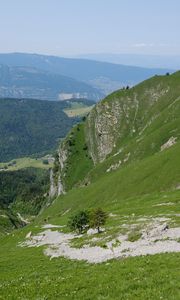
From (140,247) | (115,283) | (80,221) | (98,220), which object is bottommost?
(80,221)

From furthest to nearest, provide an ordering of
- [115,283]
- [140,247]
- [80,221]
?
[80,221] → [140,247] → [115,283]

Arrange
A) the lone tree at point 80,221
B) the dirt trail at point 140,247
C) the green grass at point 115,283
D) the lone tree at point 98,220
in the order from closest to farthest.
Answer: the green grass at point 115,283 < the dirt trail at point 140,247 < the lone tree at point 98,220 < the lone tree at point 80,221

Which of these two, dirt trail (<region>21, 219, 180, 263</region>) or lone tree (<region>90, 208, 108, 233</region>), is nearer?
dirt trail (<region>21, 219, 180, 263</region>)

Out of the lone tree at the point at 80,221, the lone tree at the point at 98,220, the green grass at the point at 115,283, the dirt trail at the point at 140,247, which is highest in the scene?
the green grass at the point at 115,283

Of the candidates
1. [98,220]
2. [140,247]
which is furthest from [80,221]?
[140,247]

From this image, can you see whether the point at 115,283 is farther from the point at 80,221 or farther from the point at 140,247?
the point at 80,221

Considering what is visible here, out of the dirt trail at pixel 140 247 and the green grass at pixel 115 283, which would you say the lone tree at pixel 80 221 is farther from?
the green grass at pixel 115 283

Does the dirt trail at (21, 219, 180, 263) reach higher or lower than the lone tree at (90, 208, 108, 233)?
higher

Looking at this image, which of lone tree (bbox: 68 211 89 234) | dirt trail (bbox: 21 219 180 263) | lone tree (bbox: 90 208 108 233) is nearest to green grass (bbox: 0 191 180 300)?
dirt trail (bbox: 21 219 180 263)

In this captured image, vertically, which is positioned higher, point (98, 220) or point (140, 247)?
point (140, 247)

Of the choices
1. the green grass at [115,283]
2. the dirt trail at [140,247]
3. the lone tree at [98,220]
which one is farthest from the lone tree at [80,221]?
the green grass at [115,283]

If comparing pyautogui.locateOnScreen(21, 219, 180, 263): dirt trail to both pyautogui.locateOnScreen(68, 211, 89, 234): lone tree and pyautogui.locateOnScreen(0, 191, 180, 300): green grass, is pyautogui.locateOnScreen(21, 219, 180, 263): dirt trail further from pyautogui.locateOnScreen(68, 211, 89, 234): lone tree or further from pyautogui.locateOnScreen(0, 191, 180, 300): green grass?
pyautogui.locateOnScreen(68, 211, 89, 234): lone tree

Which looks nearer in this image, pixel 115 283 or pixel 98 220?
pixel 115 283

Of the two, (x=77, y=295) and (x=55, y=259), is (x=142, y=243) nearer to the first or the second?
→ (x=55, y=259)
